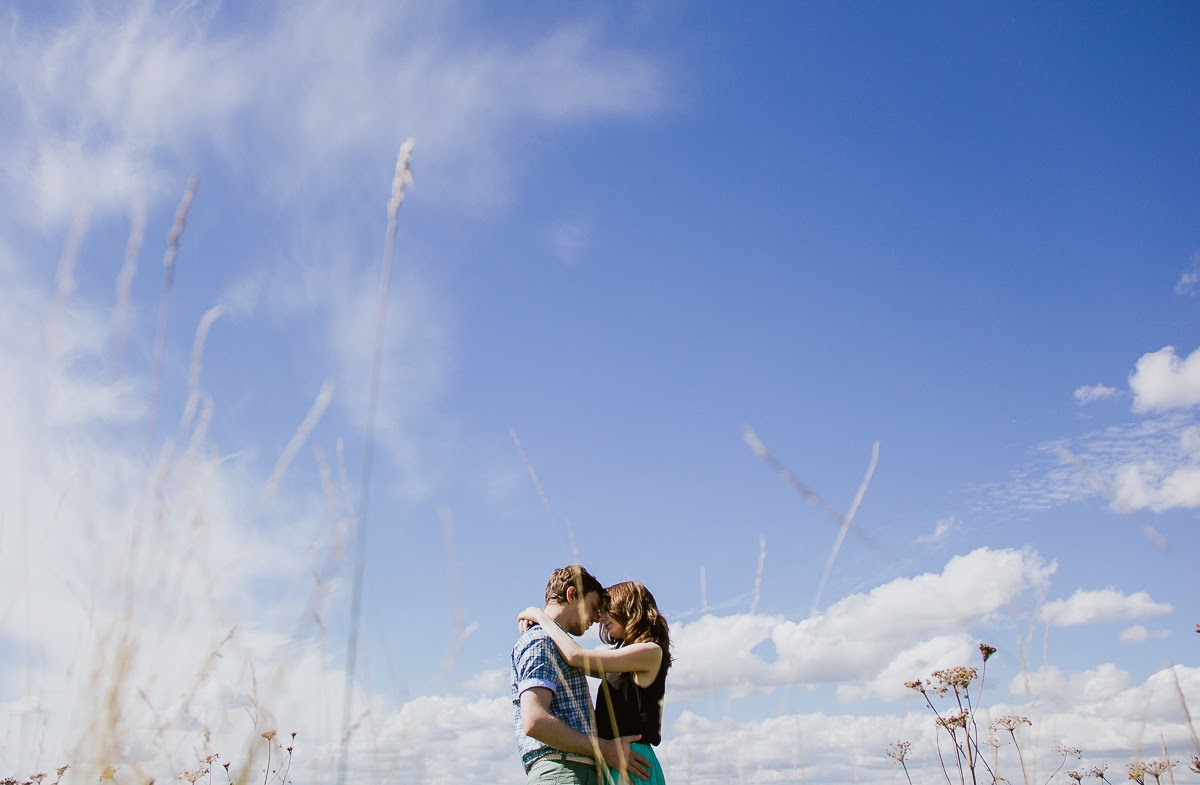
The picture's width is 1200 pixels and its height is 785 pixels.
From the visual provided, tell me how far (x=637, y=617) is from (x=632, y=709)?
1.25 feet

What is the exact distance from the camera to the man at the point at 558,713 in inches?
122

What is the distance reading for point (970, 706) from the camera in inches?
173

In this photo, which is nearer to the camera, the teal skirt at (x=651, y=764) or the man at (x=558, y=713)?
the man at (x=558, y=713)

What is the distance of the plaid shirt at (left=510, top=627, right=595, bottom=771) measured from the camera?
3.21m

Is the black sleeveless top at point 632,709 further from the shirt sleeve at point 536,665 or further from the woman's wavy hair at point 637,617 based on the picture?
the shirt sleeve at point 536,665

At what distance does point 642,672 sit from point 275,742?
1.55 metres

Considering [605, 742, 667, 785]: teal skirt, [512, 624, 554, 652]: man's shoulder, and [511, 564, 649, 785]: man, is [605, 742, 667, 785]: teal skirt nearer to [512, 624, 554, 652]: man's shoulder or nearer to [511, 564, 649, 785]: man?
[511, 564, 649, 785]: man

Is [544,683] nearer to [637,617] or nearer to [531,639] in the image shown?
[531,639]

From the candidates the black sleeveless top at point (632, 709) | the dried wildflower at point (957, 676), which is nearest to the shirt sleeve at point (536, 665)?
the black sleeveless top at point (632, 709)

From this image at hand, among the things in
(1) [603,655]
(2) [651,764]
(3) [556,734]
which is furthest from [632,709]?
(3) [556,734]

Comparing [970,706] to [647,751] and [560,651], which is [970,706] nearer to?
[647,751]

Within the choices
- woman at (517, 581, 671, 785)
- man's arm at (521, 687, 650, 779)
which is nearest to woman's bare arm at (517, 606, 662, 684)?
woman at (517, 581, 671, 785)

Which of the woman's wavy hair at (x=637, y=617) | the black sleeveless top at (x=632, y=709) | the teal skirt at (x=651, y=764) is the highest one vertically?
the woman's wavy hair at (x=637, y=617)

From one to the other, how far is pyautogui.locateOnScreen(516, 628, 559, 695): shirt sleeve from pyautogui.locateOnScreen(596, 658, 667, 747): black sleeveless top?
0.37 meters
